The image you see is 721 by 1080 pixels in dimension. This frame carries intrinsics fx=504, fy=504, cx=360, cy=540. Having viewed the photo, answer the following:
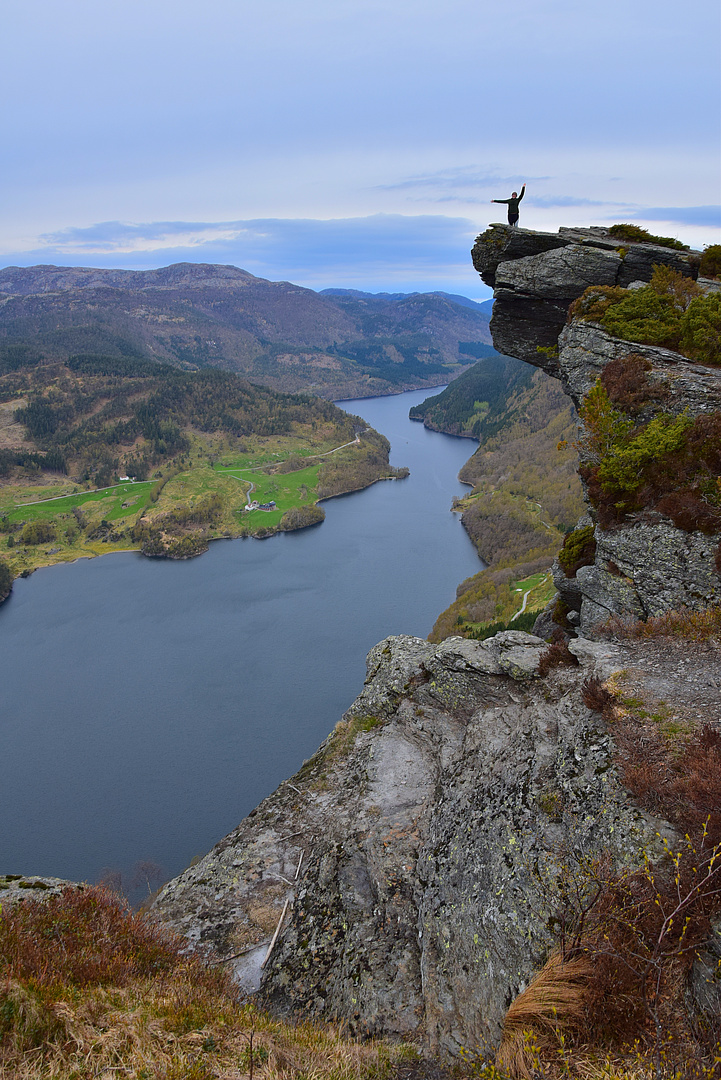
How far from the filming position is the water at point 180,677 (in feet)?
165

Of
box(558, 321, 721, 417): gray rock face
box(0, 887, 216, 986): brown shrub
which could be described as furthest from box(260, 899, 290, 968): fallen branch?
box(558, 321, 721, 417): gray rock face

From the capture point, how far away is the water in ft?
165

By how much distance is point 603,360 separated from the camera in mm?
19109

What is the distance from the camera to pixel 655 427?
16.3 m

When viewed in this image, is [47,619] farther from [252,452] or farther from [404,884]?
[252,452]

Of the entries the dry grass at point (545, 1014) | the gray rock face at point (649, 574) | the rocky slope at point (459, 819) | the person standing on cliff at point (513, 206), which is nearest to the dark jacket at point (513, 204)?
the person standing on cliff at point (513, 206)

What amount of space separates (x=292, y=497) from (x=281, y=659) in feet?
271

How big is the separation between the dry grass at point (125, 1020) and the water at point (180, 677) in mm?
43497

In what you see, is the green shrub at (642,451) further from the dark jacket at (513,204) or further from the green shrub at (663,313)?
the dark jacket at (513,204)

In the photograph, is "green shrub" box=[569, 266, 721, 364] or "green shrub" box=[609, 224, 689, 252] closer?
"green shrub" box=[569, 266, 721, 364]

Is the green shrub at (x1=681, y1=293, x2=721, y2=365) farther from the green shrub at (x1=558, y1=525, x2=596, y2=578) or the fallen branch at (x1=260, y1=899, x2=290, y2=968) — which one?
the fallen branch at (x1=260, y1=899, x2=290, y2=968)

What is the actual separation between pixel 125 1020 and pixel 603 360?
861 inches

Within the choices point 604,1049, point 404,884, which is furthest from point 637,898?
point 404,884

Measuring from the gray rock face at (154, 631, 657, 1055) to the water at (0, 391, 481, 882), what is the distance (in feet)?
130
